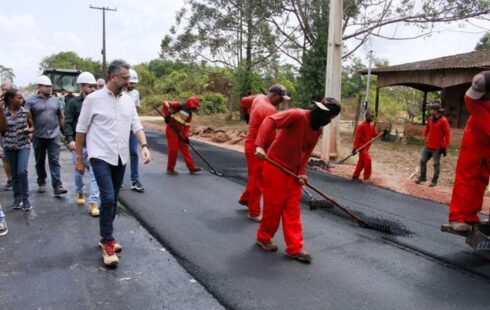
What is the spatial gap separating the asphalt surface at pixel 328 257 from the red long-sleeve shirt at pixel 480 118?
1.25 metres

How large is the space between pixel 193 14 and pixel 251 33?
3.72 metres

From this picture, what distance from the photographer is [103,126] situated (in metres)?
4.18

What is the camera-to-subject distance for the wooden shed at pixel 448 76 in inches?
652

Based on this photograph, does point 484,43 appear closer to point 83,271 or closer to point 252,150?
point 252,150

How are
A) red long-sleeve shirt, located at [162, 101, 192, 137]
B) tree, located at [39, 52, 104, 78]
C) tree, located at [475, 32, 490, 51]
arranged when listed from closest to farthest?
red long-sleeve shirt, located at [162, 101, 192, 137], tree, located at [475, 32, 490, 51], tree, located at [39, 52, 104, 78]

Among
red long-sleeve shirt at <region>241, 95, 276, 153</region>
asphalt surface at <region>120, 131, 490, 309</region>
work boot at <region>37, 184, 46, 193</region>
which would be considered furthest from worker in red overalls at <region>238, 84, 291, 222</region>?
work boot at <region>37, 184, 46, 193</region>

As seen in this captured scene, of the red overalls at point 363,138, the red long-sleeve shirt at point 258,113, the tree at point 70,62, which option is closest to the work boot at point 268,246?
the red long-sleeve shirt at point 258,113

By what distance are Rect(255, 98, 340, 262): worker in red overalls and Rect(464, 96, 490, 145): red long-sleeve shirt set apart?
130 centimetres

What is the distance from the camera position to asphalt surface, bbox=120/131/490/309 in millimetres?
3637

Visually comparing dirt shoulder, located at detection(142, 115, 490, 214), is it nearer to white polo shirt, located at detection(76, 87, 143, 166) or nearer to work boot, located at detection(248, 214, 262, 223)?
work boot, located at detection(248, 214, 262, 223)

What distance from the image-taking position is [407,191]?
8.33 meters

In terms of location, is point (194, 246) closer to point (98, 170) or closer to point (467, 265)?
point (98, 170)

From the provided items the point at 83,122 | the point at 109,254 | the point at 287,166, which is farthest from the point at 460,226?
the point at 83,122

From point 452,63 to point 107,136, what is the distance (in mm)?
16755
